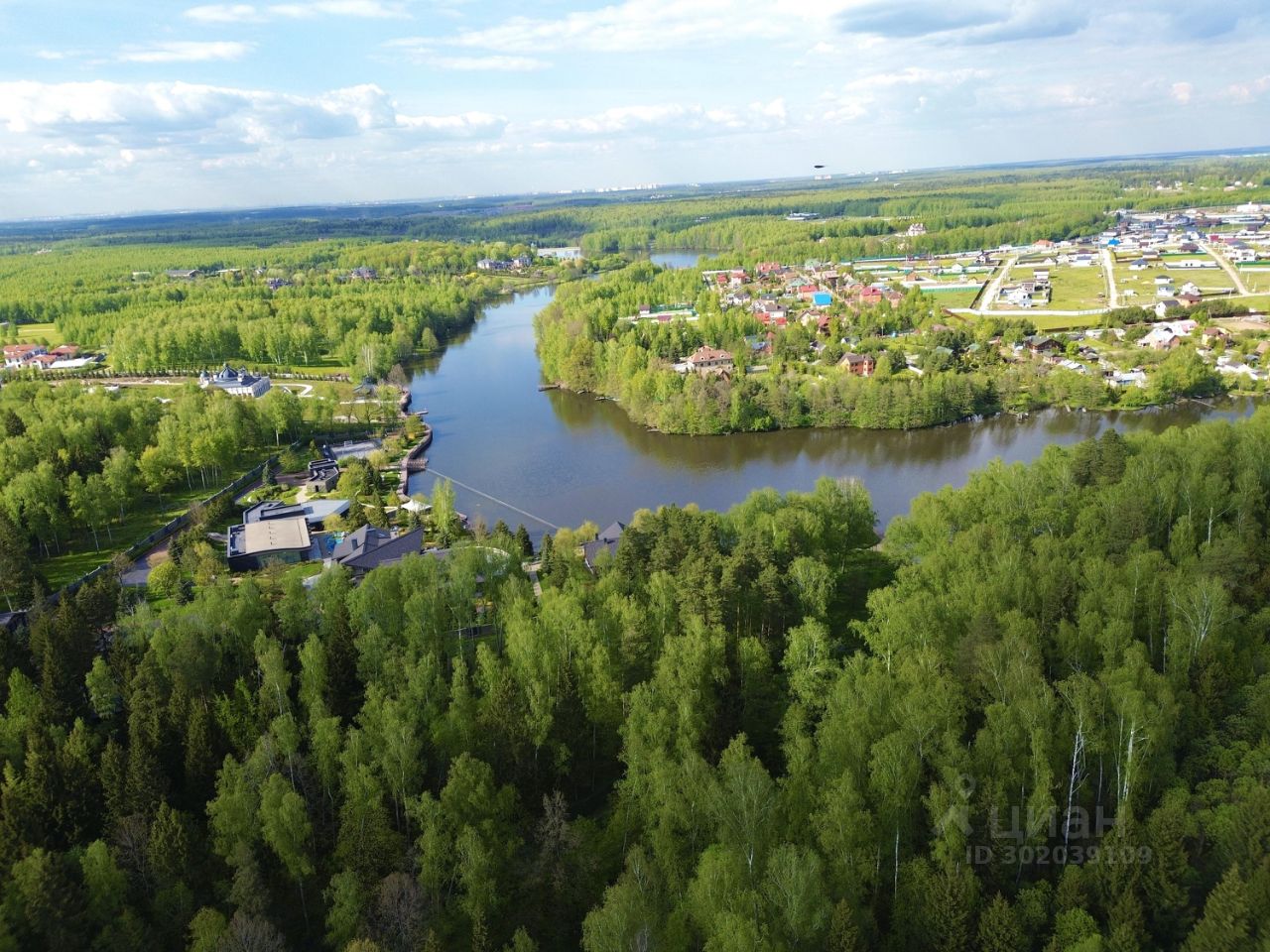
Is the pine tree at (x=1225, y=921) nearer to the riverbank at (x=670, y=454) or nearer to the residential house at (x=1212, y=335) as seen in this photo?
the riverbank at (x=670, y=454)

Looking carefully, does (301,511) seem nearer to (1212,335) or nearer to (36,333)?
(1212,335)

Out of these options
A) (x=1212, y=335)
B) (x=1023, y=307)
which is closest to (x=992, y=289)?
(x=1023, y=307)

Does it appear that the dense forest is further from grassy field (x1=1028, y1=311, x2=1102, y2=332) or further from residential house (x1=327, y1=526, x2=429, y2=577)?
grassy field (x1=1028, y1=311, x2=1102, y2=332)

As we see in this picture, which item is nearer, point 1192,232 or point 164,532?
point 164,532

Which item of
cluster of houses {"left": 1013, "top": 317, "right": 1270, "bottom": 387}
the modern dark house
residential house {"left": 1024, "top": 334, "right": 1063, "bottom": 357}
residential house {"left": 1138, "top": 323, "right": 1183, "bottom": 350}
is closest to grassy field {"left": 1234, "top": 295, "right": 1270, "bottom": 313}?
cluster of houses {"left": 1013, "top": 317, "right": 1270, "bottom": 387}

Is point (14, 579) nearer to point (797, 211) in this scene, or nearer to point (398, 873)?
point (398, 873)
